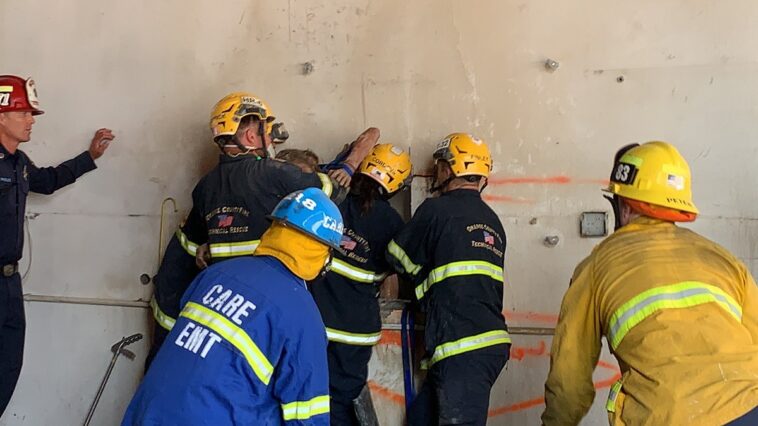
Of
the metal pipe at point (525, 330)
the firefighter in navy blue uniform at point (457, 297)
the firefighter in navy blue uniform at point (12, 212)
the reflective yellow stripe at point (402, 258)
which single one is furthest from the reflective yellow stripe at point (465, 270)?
the firefighter in navy blue uniform at point (12, 212)

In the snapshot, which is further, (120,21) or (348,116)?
(120,21)

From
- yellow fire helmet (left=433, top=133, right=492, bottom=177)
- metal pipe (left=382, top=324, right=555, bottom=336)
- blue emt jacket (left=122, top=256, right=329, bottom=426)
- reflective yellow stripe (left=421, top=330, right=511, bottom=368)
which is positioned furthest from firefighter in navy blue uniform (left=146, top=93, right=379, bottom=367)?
blue emt jacket (left=122, top=256, right=329, bottom=426)

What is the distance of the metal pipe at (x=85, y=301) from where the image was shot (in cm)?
362

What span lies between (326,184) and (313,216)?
3.07 ft

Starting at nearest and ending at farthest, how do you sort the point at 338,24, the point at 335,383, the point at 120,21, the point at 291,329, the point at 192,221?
the point at 291,329, the point at 335,383, the point at 192,221, the point at 338,24, the point at 120,21

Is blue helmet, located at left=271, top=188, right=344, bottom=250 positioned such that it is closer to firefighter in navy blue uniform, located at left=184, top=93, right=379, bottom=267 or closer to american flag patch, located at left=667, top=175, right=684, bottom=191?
firefighter in navy blue uniform, located at left=184, top=93, right=379, bottom=267

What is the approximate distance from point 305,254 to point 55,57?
8.27 ft

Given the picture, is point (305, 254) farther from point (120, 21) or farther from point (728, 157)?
point (120, 21)

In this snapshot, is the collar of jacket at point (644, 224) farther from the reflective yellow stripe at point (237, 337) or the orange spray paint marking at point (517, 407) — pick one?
the orange spray paint marking at point (517, 407)

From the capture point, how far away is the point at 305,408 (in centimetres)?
186

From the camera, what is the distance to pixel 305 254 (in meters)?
1.95

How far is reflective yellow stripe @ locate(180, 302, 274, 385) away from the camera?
1810mm

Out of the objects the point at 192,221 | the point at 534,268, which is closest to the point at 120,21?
the point at 192,221

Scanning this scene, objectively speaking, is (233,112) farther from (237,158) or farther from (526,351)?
(526,351)
